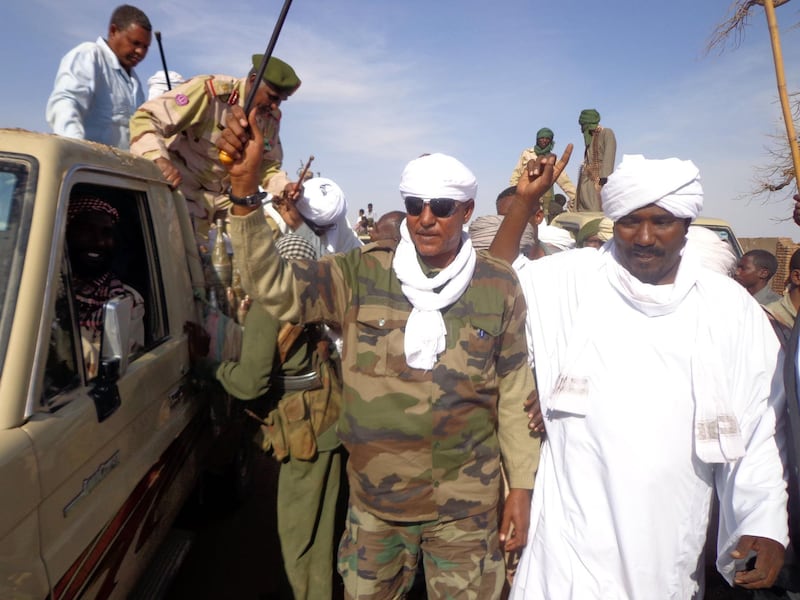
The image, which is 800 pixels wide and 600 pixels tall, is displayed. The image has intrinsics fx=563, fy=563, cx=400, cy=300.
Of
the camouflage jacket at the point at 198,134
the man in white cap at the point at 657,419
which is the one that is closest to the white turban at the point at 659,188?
the man in white cap at the point at 657,419

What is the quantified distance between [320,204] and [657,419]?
231 cm

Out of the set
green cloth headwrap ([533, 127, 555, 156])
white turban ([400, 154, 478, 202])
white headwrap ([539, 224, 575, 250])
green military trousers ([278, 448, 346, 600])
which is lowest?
green military trousers ([278, 448, 346, 600])

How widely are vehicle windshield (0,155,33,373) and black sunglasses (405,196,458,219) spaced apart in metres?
1.21

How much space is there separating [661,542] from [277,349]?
65.5 inches

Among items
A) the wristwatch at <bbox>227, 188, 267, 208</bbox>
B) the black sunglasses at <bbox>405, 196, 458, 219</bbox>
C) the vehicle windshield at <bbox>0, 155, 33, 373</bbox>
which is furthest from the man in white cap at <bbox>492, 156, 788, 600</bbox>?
the vehicle windshield at <bbox>0, 155, 33, 373</bbox>

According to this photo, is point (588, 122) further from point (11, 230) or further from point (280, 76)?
point (11, 230)

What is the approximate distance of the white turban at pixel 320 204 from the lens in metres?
3.51

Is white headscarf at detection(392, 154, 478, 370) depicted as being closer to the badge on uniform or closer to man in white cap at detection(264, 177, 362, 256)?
the badge on uniform

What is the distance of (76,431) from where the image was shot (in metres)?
1.58

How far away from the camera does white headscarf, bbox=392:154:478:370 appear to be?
1.97 m

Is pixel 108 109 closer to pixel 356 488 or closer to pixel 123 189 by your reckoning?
pixel 123 189

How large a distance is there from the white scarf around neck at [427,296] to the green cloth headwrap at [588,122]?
6.70 m

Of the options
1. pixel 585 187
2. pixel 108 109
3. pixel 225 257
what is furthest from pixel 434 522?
pixel 585 187

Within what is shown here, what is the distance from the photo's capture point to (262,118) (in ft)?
→ 12.0
